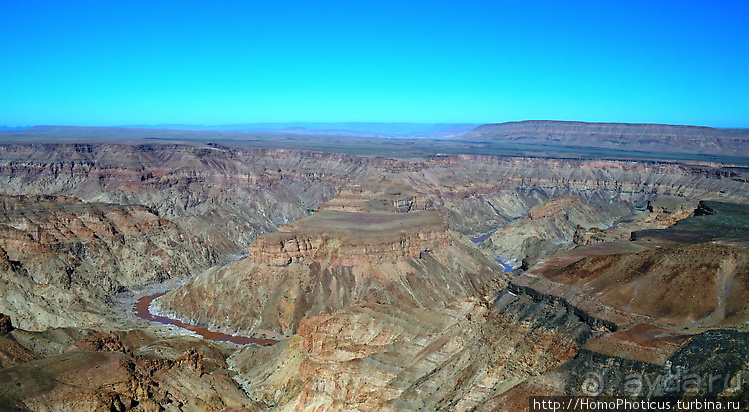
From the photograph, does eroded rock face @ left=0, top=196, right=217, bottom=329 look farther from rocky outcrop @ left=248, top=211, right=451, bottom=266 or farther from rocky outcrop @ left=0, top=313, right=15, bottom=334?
rocky outcrop @ left=248, top=211, right=451, bottom=266

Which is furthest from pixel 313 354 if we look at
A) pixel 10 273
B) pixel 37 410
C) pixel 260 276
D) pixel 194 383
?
pixel 10 273

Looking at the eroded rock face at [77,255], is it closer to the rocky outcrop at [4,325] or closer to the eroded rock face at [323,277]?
the eroded rock face at [323,277]

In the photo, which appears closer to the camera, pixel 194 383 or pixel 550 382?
pixel 550 382

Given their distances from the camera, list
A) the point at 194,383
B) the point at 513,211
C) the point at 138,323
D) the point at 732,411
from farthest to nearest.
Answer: the point at 513,211 < the point at 138,323 < the point at 194,383 < the point at 732,411

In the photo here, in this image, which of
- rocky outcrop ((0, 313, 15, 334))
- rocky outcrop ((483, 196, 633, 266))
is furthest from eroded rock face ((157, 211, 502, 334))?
rocky outcrop ((0, 313, 15, 334))

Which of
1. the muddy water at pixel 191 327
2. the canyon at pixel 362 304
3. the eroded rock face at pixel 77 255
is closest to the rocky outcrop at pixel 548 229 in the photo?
the canyon at pixel 362 304

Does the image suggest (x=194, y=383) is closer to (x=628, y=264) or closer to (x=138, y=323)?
(x=138, y=323)
